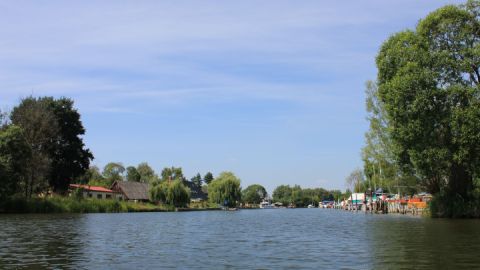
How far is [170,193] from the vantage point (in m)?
108

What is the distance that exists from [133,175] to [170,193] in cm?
7292

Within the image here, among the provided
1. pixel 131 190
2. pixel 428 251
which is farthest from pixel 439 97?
pixel 131 190

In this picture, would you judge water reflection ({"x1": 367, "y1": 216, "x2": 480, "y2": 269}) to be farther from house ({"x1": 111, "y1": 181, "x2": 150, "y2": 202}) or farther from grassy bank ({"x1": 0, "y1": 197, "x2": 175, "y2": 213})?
house ({"x1": 111, "y1": 181, "x2": 150, "y2": 202})

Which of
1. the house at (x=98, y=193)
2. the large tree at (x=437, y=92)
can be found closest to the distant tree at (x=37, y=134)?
the house at (x=98, y=193)

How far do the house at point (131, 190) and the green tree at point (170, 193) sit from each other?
50.1 ft

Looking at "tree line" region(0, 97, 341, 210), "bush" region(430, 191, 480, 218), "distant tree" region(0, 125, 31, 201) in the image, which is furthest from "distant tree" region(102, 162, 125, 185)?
"bush" region(430, 191, 480, 218)

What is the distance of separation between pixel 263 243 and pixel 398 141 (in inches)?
994

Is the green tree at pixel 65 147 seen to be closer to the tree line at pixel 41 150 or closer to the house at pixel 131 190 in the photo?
the tree line at pixel 41 150

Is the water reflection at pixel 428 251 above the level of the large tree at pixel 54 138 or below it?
below

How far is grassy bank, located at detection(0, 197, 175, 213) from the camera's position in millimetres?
66812

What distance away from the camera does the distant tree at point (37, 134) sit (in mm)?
72000

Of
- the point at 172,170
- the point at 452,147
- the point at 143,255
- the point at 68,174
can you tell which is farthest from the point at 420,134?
the point at 172,170

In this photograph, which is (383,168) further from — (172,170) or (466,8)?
(172,170)

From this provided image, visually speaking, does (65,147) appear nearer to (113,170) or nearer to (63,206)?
(63,206)
